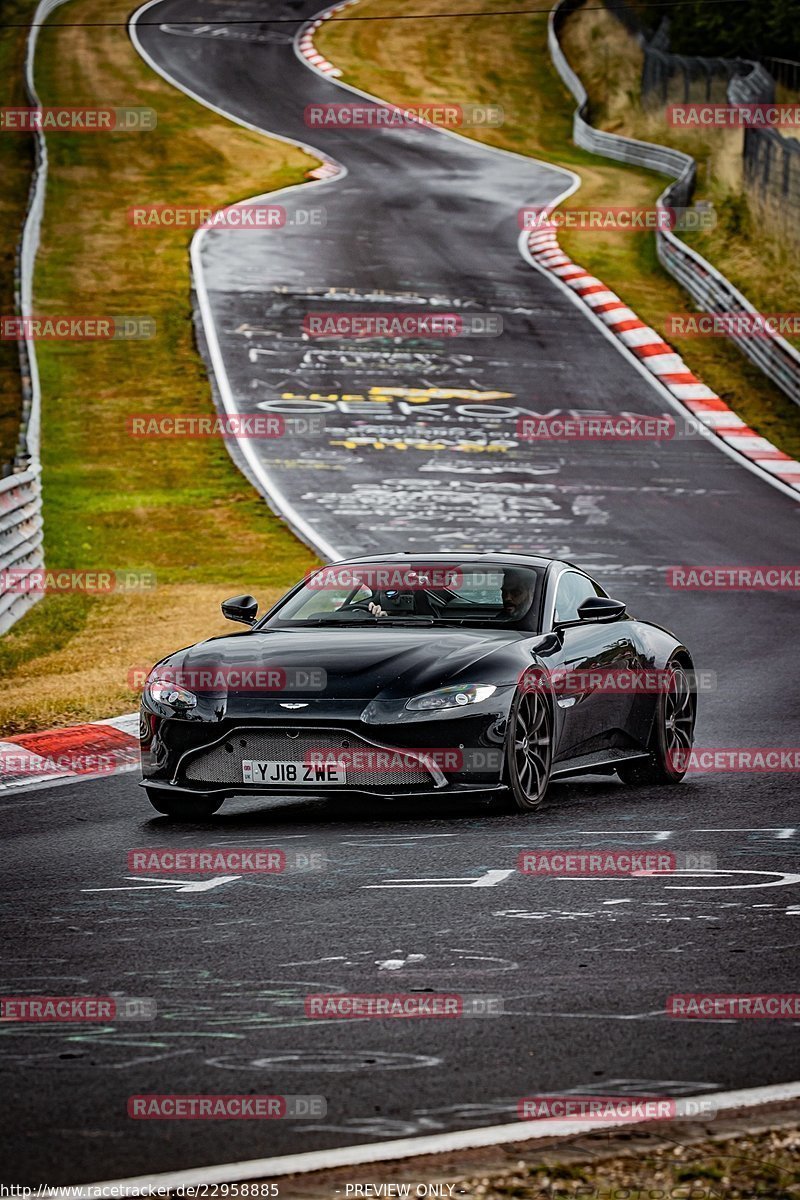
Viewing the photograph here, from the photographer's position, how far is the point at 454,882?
7617 millimetres

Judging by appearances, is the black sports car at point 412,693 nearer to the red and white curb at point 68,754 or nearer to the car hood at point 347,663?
the car hood at point 347,663

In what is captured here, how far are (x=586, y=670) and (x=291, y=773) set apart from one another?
2.04 meters

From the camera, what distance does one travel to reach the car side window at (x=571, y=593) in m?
10.5

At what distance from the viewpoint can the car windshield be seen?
10180mm

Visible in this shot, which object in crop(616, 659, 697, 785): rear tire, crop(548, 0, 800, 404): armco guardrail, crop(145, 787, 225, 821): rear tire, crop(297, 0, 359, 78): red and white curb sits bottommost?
Result: crop(548, 0, 800, 404): armco guardrail

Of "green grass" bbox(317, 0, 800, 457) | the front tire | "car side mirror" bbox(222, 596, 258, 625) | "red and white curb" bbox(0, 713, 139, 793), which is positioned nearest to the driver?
the front tire

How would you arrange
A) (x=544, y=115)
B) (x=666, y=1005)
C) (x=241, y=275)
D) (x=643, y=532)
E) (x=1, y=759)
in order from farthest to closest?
(x=544, y=115), (x=241, y=275), (x=643, y=532), (x=1, y=759), (x=666, y=1005)

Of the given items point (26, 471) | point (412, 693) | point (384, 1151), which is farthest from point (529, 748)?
point (26, 471)

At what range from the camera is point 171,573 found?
20422 millimetres

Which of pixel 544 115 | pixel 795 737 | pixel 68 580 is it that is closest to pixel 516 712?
pixel 795 737

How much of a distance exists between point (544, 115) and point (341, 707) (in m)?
49.5

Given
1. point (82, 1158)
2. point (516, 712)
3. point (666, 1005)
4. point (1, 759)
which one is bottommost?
point (1, 759)

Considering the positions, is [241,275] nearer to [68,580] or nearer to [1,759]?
[68,580]

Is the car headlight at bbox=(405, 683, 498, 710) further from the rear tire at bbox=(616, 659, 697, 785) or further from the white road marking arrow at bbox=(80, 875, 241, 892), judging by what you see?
the rear tire at bbox=(616, 659, 697, 785)
